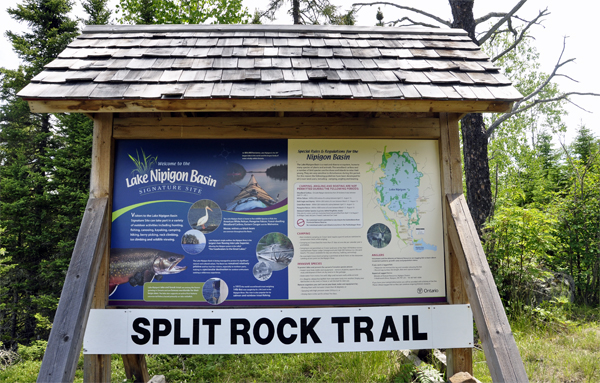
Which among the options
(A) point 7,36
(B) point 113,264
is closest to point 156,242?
(B) point 113,264

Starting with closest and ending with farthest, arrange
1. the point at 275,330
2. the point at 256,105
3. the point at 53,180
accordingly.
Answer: the point at 256,105, the point at 275,330, the point at 53,180

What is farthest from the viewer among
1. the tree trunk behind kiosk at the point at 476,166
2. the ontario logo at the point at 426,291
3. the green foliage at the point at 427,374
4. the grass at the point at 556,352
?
the tree trunk behind kiosk at the point at 476,166

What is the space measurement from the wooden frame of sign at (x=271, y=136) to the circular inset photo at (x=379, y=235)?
1.73 feet

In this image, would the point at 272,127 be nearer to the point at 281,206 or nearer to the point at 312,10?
the point at 281,206

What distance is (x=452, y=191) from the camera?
10.1 ft

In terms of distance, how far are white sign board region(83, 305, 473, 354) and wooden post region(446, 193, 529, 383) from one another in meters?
0.38

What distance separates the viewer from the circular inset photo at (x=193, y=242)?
293 centimetres

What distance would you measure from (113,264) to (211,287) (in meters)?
0.85

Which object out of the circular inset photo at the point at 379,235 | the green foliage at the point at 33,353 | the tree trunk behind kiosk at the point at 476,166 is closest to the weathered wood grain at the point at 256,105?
the circular inset photo at the point at 379,235

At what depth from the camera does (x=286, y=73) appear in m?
2.84

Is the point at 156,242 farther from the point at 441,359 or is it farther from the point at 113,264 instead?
the point at 441,359

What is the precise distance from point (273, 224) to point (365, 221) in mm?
803

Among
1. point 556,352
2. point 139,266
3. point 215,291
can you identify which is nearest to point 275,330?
point 215,291

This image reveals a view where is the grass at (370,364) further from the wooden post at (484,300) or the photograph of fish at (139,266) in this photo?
the photograph of fish at (139,266)
